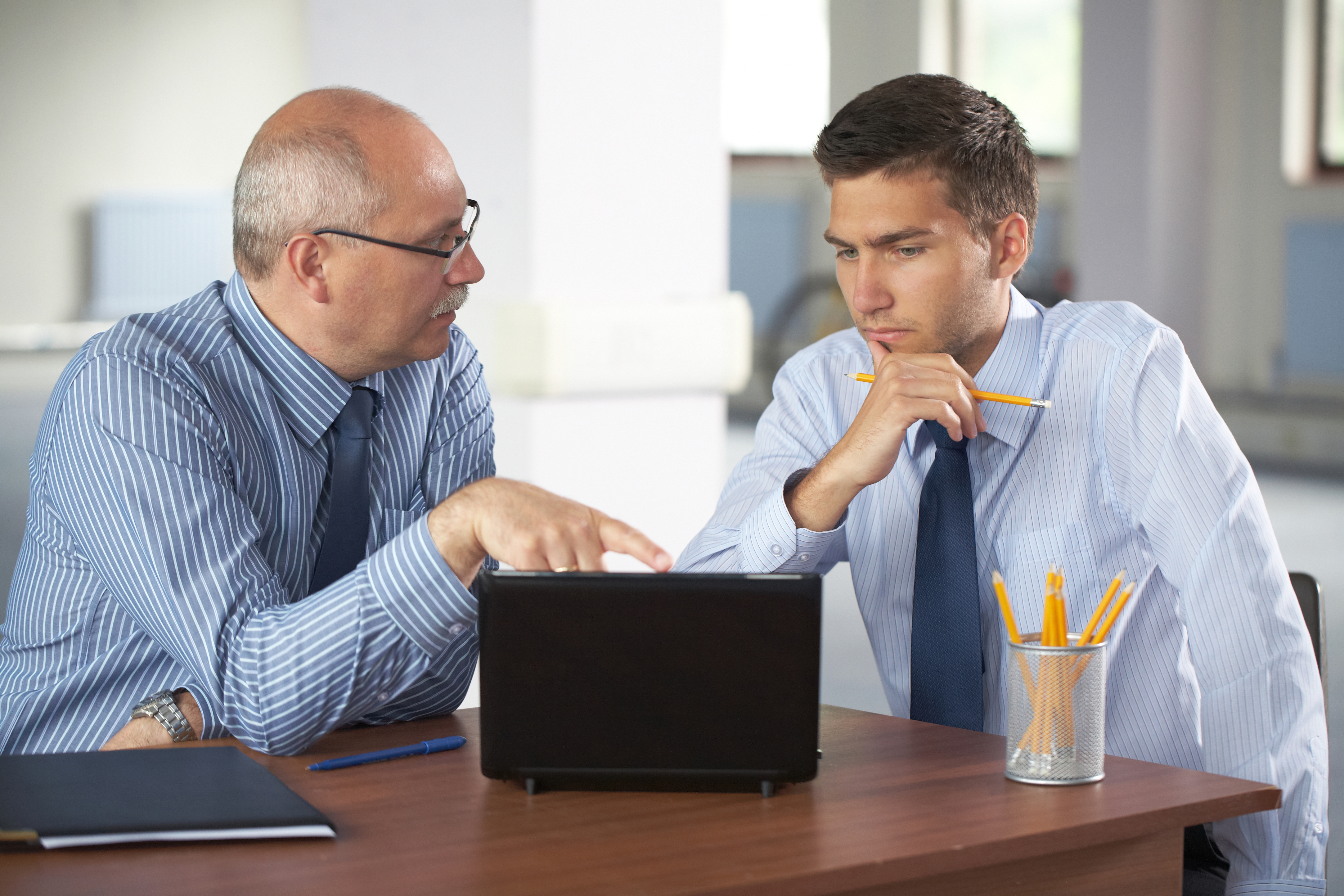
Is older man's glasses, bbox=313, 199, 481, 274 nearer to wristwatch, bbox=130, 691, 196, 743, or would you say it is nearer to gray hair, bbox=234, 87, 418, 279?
gray hair, bbox=234, 87, 418, 279

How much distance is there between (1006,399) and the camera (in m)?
1.55

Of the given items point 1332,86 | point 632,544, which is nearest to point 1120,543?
point 632,544

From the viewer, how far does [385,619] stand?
1.30 m

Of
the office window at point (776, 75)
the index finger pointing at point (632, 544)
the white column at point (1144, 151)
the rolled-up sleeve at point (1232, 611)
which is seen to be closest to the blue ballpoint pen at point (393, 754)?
the index finger pointing at point (632, 544)

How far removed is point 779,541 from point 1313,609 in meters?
0.63

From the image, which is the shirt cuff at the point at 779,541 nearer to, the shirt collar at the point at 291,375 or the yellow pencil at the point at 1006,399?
the yellow pencil at the point at 1006,399

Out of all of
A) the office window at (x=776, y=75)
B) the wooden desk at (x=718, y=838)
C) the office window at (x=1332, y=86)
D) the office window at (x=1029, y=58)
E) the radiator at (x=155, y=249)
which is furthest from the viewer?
the office window at (x=776, y=75)

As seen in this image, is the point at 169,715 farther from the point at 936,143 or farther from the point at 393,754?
the point at 936,143

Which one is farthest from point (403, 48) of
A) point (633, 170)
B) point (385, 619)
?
point (385, 619)

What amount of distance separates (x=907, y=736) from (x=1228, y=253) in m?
7.03

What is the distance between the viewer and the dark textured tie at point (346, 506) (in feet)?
5.39

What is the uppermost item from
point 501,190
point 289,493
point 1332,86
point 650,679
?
point 1332,86

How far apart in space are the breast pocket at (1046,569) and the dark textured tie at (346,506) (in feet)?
2.46

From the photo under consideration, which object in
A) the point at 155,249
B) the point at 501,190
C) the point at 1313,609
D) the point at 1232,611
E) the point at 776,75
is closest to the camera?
the point at 1232,611
